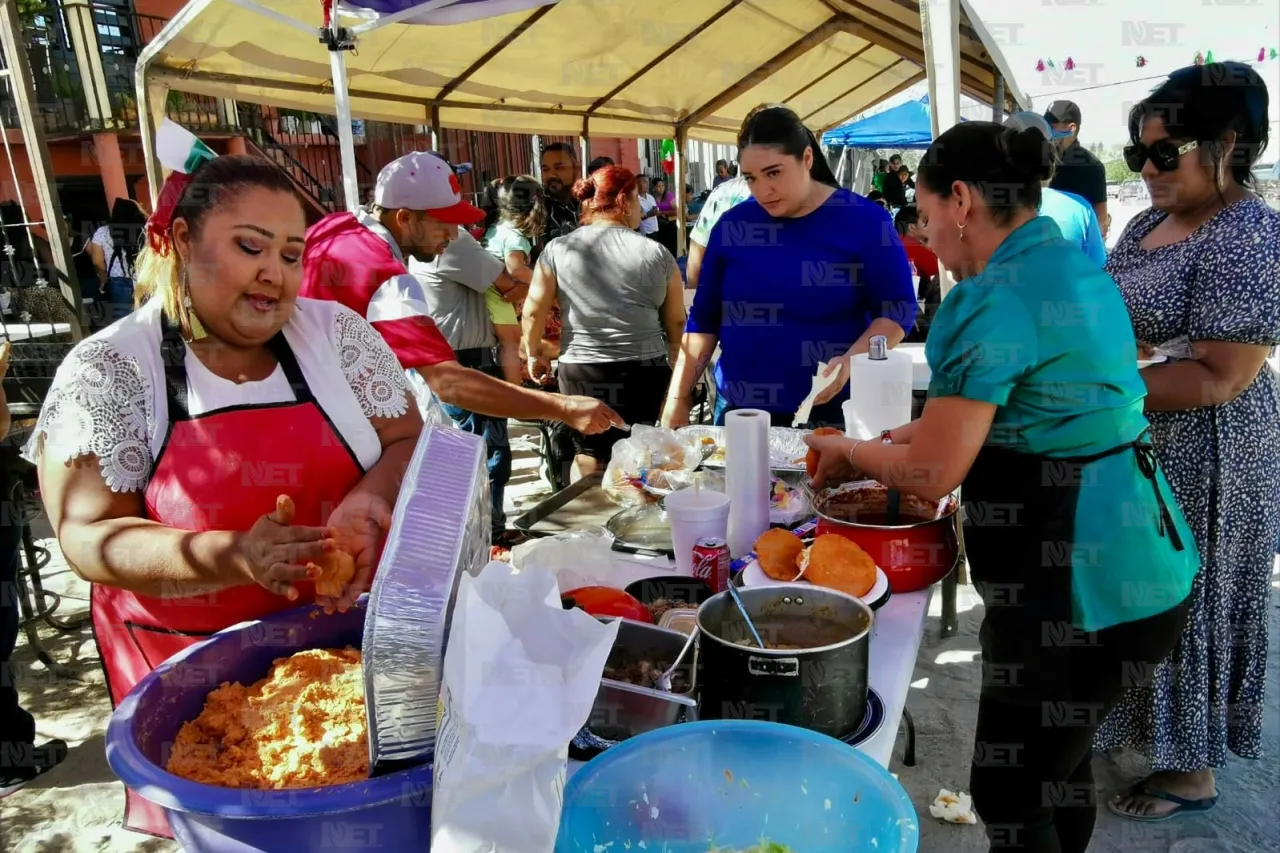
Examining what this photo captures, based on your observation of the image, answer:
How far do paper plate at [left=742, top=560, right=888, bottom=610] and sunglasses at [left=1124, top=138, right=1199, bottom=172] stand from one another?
4.97ft

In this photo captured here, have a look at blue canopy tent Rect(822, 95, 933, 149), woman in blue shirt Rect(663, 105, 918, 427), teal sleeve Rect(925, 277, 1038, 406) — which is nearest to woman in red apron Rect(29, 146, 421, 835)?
teal sleeve Rect(925, 277, 1038, 406)

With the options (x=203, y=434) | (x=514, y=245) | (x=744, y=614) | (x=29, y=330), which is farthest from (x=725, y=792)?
(x=29, y=330)

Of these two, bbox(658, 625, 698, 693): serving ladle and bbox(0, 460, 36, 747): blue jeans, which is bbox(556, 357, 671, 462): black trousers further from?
bbox(658, 625, 698, 693): serving ladle

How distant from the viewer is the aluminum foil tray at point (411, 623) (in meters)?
0.94

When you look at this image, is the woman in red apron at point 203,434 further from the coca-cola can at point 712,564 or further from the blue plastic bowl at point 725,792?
the coca-cola can at point 712,564

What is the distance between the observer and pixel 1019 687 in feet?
5.90

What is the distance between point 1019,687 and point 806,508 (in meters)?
0.69

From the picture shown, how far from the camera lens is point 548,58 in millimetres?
6871

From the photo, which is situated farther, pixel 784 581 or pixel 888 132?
pixel 888 132

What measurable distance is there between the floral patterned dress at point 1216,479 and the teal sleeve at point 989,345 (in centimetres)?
107

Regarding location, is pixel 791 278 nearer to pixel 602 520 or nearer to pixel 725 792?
pixel 602 520

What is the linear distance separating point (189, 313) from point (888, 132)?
1660cm

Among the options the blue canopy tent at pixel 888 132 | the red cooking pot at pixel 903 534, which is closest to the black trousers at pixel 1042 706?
the red cooking pot at pixel 903 534

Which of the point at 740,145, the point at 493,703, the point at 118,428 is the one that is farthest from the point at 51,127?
the point at 493,703
